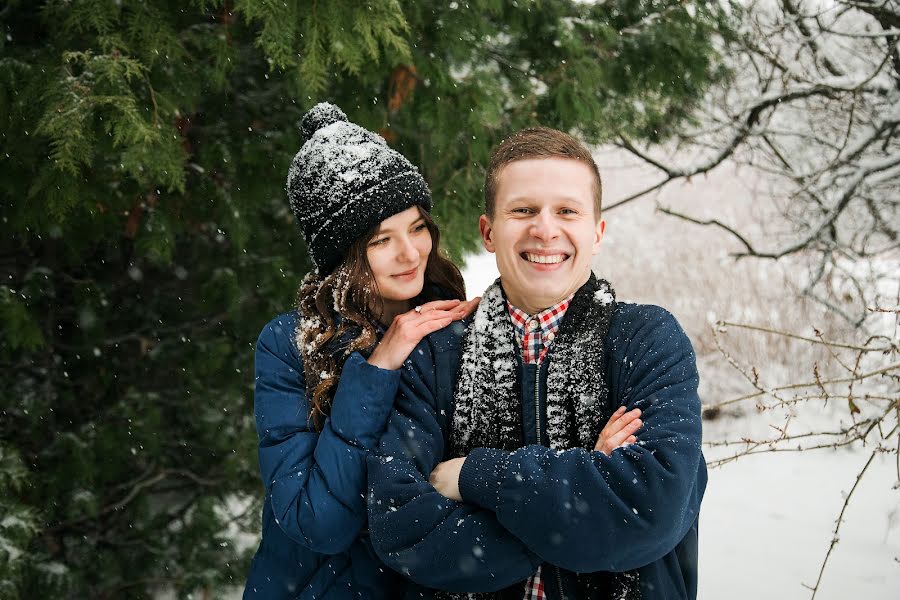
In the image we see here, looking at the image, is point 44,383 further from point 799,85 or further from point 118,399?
point 799,85

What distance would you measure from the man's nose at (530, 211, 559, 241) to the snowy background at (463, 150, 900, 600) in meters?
2.56

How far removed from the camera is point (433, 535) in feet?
6.08

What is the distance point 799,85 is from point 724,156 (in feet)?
2.45

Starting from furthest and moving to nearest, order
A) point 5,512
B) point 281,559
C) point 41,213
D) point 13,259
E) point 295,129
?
point 13,259 → point 295,129 → point 5,512 → point 41,213 → point 281,559

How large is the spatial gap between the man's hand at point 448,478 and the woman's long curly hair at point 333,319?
505 mm

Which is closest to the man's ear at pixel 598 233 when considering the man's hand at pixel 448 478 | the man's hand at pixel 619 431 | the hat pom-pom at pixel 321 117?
the man's hand at pixel 619 431

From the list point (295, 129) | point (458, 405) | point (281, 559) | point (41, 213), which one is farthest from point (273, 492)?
point (295, 129)

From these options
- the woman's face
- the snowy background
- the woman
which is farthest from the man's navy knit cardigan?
the snowy background

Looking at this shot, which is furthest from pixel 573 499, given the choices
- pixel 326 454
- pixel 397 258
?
pixel 397 258

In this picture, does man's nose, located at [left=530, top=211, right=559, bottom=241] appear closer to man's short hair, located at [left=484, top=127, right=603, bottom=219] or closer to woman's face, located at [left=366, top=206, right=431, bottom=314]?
man's short hair, located at [left=484, top=127, right=603, bottom=219]

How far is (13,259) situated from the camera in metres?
4.52

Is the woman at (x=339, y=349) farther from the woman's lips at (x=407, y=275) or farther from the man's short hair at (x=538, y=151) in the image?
the man's short hair at (x=538, y=151)

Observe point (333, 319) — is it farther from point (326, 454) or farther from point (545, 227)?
point (545, 227)

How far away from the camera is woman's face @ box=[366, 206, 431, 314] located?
253 centimetres
